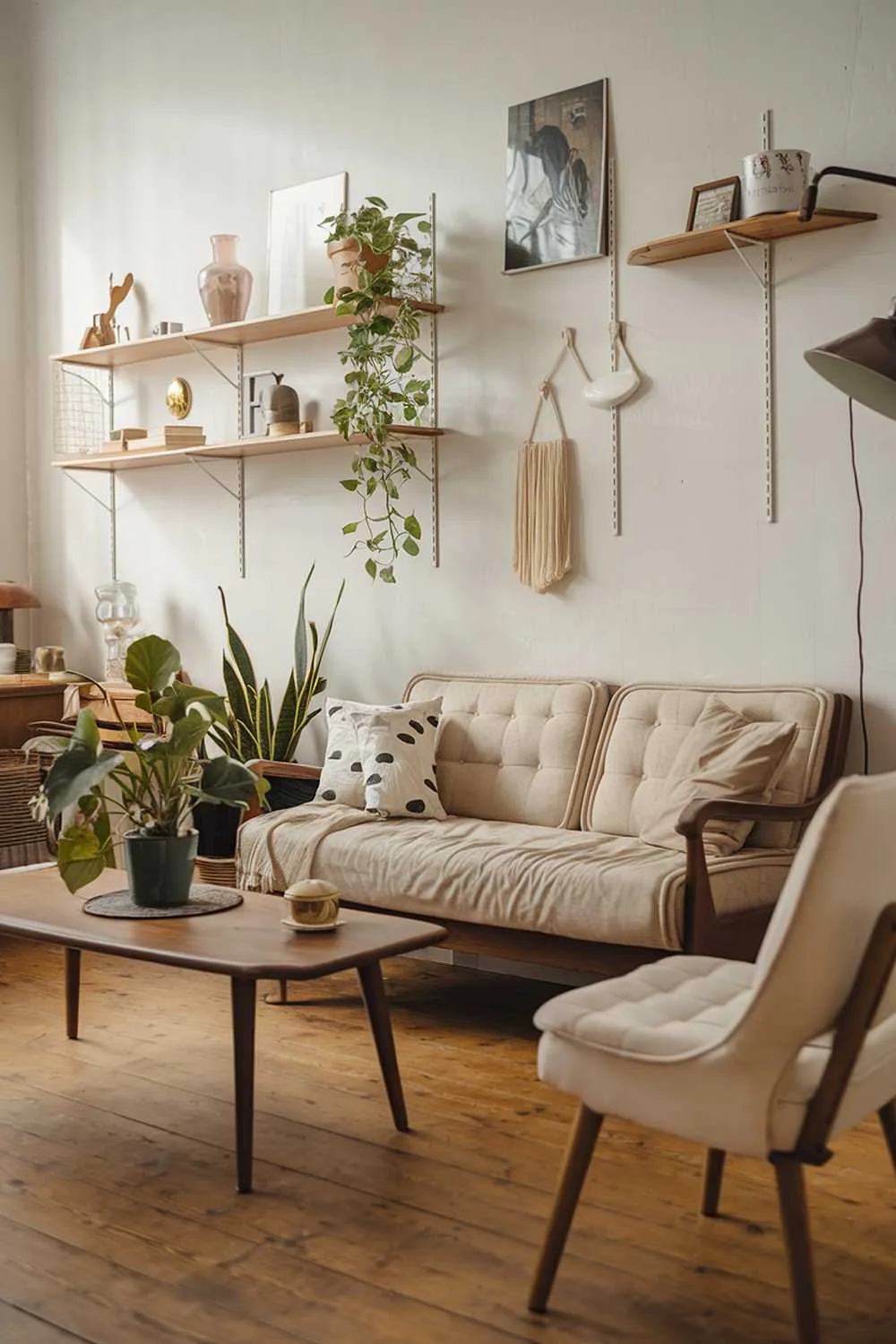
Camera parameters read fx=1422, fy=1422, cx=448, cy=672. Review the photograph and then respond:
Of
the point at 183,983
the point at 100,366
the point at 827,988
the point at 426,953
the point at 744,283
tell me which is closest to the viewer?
the point at 827,988

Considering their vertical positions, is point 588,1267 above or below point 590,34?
below

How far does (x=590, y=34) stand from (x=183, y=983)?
3283mm

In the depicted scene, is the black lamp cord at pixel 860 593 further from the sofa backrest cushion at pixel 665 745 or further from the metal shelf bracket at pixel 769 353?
the metal shelf bracket at pixel 769 353

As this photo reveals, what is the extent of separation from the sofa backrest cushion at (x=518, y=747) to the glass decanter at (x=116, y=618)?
1728 mm

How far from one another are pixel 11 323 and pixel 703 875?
448cm

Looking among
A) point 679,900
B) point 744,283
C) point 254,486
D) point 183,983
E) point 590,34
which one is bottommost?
point 183,983

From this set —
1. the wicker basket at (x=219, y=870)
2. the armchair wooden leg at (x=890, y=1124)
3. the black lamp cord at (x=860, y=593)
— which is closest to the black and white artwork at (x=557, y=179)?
the black lamp cord at (x=860, y=593)

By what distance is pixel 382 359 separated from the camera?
486 centimetres

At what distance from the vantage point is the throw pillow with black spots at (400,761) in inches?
174

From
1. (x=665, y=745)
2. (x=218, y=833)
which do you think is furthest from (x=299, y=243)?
(x=665, y=745)

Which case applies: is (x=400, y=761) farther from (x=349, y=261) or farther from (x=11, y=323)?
(x=11, y=323)

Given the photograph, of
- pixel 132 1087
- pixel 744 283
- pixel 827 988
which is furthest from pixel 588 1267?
pixel 744 283

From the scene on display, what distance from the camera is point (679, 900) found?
3461 mm

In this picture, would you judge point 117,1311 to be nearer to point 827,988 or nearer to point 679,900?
point 827,988
